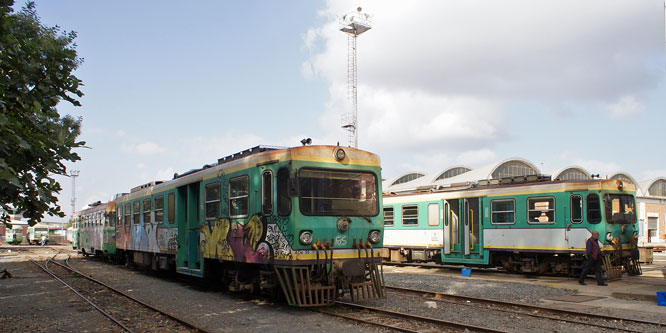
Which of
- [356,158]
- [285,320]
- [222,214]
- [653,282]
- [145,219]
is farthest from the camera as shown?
→ [145,219]

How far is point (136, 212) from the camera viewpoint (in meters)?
18.5

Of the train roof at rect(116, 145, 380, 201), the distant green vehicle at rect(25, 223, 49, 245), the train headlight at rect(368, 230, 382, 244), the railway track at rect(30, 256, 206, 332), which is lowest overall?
the distant green vehicle at rect(25, 223, 49, 245)

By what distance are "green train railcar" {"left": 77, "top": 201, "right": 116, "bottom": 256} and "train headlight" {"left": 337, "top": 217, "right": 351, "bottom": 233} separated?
15352mm

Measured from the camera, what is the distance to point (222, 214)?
11.6m

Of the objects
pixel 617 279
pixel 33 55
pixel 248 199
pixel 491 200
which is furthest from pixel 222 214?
pixel 617 279

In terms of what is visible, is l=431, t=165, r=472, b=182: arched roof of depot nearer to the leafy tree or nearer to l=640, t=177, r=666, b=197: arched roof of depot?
l=640, t=177, r=666, b=197: arched roof of depot

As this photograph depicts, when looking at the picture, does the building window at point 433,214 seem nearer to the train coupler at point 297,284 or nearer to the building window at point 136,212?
the building window at point 136,212

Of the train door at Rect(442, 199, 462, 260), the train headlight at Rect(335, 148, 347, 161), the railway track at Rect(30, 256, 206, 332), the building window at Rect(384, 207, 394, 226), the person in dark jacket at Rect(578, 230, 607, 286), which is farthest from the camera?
the building window at Rect(384, 207, 394, 226)

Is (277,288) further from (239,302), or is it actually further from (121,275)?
(121,275)

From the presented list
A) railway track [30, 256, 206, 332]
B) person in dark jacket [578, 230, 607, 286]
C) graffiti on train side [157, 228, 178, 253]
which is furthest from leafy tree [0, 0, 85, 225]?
person in dark jacket [578, 230, 607, 286]

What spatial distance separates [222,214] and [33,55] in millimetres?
5890

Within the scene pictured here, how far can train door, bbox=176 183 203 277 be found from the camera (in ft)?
44.5

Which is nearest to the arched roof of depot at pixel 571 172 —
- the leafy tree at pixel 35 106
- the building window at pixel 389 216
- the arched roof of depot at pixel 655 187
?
→ the arched roof of depot at pixel 655 187

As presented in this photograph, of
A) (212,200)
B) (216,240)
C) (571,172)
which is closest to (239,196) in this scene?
(216,240)
